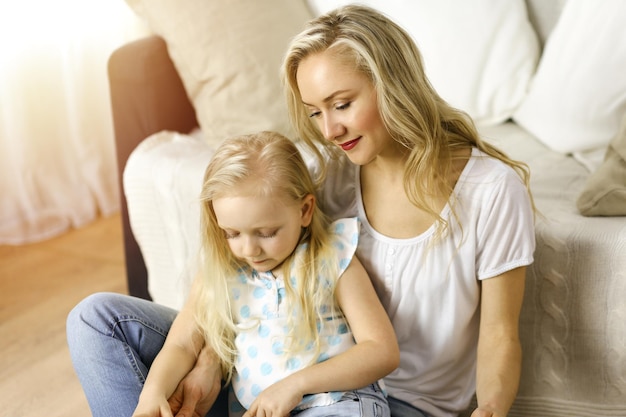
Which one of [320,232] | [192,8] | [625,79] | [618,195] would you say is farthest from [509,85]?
[320,232]

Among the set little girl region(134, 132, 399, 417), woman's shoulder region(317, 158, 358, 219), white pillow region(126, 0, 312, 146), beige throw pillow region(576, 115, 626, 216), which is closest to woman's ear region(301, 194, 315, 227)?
little girl region(134, 132, 399, 417)

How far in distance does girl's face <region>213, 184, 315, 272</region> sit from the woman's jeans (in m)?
0.21

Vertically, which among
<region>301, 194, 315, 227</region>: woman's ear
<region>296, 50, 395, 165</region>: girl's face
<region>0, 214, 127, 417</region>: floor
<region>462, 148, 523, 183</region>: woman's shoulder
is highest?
→ <region>296, 50, 395, 165</region>: girl's face

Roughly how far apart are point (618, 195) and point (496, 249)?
0.96ft

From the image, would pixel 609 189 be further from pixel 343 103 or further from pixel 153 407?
pixel 153 407

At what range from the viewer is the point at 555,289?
1432 mm

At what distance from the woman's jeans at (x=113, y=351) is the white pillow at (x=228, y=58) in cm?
69

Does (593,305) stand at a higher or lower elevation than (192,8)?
lower

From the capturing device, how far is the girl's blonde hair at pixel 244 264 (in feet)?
4.12

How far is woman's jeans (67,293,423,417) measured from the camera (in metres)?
1.27

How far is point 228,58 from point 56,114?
3.04 ft

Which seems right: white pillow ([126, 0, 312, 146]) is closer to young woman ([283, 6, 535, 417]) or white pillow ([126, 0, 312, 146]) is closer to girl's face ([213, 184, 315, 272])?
young woman ([283, 6, 535, 417])

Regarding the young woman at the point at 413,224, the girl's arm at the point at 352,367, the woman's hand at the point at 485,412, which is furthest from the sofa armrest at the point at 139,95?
the woman's hand at the point at 485,412

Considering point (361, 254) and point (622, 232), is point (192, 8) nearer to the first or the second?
point (361, 254)
